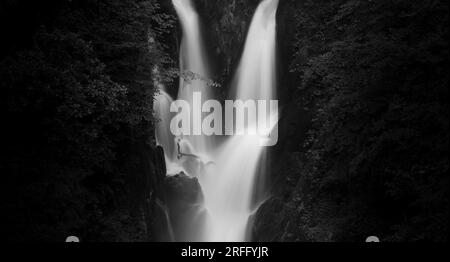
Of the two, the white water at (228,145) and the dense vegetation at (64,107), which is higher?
the white water at (228,145)

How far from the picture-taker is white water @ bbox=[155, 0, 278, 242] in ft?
64.7

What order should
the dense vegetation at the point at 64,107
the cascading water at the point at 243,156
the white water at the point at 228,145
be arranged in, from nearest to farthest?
the dense vegetation at the point at 64,107 → the cascading water at the point at 243,156 → the white water at the point at 228,145

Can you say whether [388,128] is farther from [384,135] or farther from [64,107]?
[64,107]

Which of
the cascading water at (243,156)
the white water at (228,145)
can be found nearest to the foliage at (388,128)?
the cascading water at (243,156)

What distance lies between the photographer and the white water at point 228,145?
64.7 ft

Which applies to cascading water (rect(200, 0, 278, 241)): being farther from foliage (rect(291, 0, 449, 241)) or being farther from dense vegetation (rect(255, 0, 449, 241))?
foliage (rect(291, 0, 449, 241))

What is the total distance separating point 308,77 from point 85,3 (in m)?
7.15

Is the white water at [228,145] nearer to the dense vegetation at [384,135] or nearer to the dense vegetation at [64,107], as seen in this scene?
the dense vegetation at [384,135]

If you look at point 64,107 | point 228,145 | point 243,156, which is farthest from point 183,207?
point 64,107

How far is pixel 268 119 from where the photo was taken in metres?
22.4

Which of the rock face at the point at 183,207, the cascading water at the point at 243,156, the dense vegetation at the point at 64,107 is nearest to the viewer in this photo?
the dense vegetation at the point at 64,107

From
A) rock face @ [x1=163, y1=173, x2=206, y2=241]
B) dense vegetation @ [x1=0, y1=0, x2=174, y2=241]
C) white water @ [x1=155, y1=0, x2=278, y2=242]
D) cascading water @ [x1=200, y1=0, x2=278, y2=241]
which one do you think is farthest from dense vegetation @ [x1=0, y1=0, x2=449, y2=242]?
white water @ [x1=155, y1=0, x2=278, y2=242]
